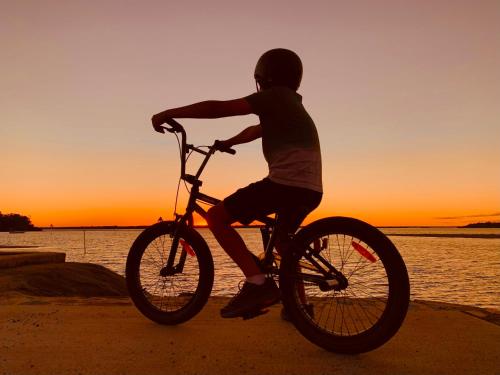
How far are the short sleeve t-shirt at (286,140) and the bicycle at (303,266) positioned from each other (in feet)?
1.36

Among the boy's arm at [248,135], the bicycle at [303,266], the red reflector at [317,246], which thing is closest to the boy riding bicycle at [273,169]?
the bicycle at [303,266]

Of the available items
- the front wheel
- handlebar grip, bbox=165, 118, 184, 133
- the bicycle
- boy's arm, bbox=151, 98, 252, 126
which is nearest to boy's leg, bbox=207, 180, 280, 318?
the bicycle

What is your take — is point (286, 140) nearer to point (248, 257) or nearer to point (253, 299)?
point (248, 257)

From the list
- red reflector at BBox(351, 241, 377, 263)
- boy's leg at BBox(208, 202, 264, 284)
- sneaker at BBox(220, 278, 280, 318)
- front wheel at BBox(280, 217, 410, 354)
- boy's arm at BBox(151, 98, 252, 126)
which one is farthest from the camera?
boy's leg at BBox(208, 202, 264, 284)

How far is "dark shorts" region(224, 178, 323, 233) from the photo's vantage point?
364 cm

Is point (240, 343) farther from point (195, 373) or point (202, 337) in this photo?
point (195, 373)

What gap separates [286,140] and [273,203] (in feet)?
1.73

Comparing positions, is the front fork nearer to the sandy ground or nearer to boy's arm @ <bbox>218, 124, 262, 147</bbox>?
the sandy ground

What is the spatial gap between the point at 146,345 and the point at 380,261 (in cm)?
198

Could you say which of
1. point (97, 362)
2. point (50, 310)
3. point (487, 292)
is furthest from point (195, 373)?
point (487, 292)

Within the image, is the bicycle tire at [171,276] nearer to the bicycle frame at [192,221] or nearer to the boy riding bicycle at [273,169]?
the bicycle frame at [192,221]

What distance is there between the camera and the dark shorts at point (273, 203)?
11.9 feet

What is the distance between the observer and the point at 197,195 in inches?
171

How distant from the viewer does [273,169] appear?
144 inches
